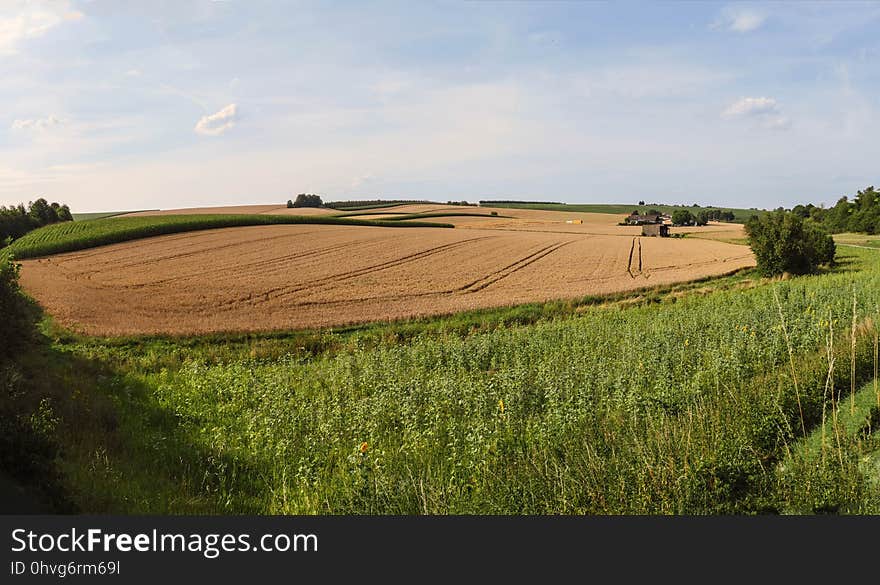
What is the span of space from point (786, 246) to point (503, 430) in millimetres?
40844

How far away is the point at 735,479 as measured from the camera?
697 centimetres

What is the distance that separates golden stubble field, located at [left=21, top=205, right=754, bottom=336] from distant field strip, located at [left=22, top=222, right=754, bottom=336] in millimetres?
108

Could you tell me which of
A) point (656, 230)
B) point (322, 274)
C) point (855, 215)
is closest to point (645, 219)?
point (656, 230)

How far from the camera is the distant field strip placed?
29312 millimetres

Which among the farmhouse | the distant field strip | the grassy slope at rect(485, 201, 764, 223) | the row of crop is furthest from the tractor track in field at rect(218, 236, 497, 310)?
the grassy slope at rect(485, 201, 764, 223)

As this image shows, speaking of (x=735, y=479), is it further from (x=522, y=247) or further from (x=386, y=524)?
(x=522, y=247)

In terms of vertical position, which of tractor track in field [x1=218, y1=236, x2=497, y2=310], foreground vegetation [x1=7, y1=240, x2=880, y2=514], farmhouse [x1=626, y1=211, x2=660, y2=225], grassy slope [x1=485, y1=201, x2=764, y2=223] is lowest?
foreground vegetation [x1=7, y1=240, x2=880, y2=514]

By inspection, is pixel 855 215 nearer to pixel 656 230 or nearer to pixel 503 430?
pixel 656 230

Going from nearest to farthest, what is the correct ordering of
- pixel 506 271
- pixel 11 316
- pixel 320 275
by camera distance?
pixel 11 316, pixel 320 275, pixel 506 271

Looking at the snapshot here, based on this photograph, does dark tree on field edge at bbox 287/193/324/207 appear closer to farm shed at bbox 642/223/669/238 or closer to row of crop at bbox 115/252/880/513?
farm shed at bbox 642/223/669/238

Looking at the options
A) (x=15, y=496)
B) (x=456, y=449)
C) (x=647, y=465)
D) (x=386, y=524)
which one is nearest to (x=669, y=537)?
(x=647, y=465)

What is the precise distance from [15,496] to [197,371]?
35.1 ft

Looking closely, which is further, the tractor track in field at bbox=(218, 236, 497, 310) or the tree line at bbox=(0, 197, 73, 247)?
the tree line at bbox=(0, 197, 73, 247)

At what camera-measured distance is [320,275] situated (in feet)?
138
